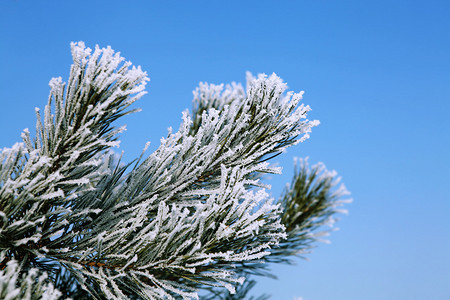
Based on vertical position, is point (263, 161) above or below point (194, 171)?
above

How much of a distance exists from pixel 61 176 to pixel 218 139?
0.69 metres

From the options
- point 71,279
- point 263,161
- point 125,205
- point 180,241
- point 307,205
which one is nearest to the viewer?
point 180,241

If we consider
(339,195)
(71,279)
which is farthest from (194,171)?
(339,195)

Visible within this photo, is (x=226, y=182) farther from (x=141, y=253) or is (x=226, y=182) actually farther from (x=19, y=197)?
(x=19, y=197)

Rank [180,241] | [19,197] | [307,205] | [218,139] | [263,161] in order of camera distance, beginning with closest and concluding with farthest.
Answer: [19,197], [180,241], [218,139], [263,161], [307,205]

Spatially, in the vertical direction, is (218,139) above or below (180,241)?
above

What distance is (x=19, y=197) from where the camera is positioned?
1.38 meters

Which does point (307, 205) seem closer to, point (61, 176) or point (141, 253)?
point (141, 253)

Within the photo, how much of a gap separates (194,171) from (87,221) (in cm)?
51

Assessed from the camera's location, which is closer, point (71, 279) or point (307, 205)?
point (71, 279)

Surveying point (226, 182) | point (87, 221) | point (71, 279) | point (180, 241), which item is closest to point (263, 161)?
point (226, 182)

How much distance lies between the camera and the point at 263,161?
75.5 inches

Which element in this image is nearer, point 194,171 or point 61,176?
point 61,176

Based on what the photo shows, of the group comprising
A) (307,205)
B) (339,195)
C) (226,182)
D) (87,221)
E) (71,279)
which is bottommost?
(71,279)
